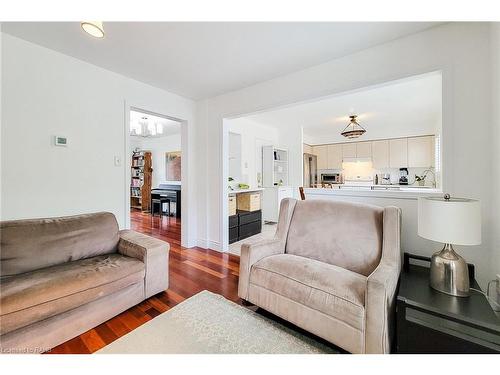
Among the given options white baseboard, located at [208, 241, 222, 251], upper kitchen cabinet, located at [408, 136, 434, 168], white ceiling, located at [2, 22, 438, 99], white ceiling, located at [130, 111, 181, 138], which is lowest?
white baseboard, located at [208, 241, 222, 251]

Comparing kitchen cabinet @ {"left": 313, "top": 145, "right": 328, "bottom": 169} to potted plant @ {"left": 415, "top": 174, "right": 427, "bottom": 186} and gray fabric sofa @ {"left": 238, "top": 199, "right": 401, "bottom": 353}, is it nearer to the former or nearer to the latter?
potted plant @ {"left": 415, "top": 174, "right": 427, "bottom": 186}

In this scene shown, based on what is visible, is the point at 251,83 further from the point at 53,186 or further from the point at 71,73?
the point at 53,186

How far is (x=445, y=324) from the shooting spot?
1085 millimetres

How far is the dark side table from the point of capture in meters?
1.01

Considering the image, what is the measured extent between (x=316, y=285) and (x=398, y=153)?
566cm

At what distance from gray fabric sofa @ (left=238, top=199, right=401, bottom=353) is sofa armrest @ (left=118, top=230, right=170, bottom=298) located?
825mm

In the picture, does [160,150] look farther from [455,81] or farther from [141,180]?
[455,81]

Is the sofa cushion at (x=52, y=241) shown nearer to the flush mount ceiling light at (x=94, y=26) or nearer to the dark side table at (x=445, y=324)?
the flush mount ceiling light at (x=94, y=26)

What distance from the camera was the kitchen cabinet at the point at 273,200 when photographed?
5172mm

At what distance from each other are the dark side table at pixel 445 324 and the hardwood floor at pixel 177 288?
1.33m

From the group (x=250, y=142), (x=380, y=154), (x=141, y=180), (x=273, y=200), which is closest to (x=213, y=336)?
(x=273, y=200)

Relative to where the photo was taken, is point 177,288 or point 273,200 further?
point 273,200

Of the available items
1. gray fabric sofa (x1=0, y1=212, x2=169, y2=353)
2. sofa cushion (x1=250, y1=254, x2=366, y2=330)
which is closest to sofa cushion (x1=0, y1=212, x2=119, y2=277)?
gray fabric sofa (x1=0, y1=212, x2=169, y2=353)
